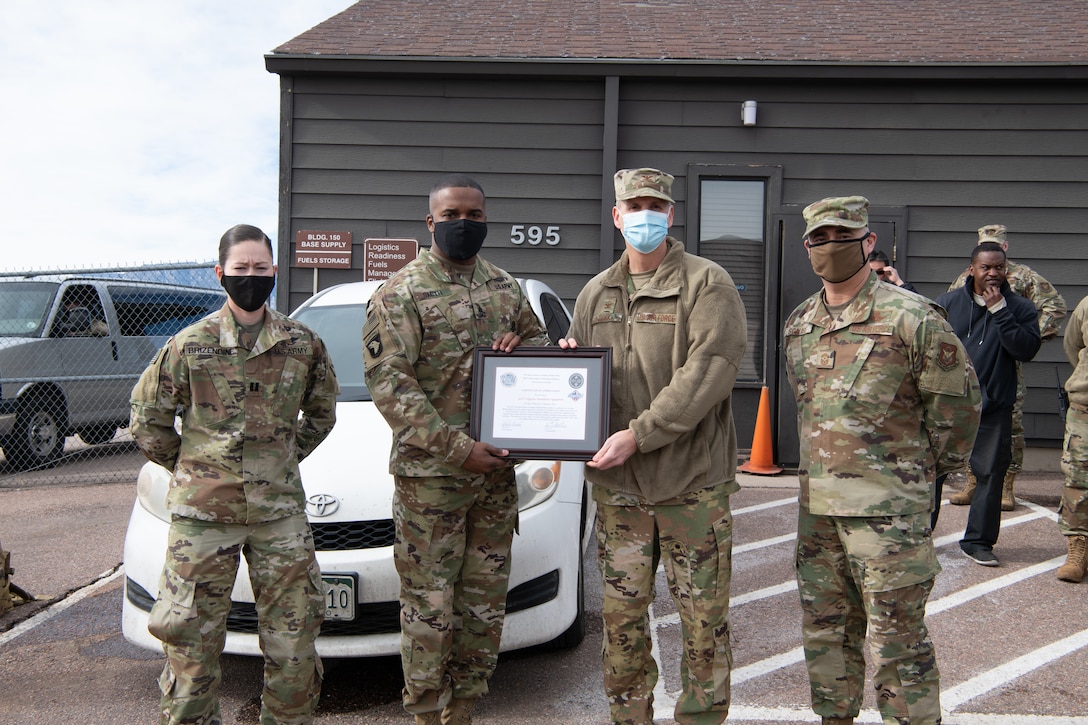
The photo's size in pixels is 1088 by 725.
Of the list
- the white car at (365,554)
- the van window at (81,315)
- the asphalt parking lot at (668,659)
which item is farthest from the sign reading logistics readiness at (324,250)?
the white car at (365,554)

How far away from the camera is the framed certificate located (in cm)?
279

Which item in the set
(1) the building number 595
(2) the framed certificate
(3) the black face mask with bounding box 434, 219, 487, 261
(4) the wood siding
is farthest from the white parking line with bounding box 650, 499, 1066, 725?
(1) the building number 595

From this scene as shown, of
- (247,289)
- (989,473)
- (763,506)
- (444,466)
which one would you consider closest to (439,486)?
(444,466)

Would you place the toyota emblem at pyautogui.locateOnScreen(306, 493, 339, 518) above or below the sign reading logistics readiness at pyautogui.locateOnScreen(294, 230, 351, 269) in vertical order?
below

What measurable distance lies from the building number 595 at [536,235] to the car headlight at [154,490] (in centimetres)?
498

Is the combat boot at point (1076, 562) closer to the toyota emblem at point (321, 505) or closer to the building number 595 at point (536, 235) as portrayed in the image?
the toyota emblem at point (321, 505)

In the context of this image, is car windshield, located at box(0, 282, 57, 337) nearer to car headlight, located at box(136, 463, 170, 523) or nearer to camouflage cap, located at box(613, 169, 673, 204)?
car headlight, located at box(136, 463, 170, 523)

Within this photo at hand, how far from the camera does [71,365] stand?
8.94 metres

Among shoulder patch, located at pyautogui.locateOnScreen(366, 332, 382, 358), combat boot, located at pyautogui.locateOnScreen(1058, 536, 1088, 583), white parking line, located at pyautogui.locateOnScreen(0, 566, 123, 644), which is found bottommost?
white parking line, located at pyautogui.locateOnScreen(0, 566, 123, 644)

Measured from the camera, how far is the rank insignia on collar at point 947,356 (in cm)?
259

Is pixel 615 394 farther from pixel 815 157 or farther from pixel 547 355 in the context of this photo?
pixel 815 157

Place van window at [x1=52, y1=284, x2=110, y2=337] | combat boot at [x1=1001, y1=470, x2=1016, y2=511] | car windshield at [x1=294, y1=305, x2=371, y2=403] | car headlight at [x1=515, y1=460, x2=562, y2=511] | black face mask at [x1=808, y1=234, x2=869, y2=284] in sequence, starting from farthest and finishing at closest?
1. van window at [x1=52, y1=284, x2=110, y2=337]
2. combat boot at [x1=1001, y1=470, x2=1016, y2=511]
3. car windshield at [x1=294, y1=305, x2=371, y2=403]
4. car headlight at [x1=515, y1=460, x2=562, y2=511]
5. black face mask at [x1=808, y1=234, x2=869, y2=284]

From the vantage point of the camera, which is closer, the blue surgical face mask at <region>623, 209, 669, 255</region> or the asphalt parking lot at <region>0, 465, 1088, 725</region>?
the blue surgical face mask at <region>623, 209, 669, 255</region>

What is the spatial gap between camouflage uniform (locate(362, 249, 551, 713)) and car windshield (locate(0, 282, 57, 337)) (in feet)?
24.9
